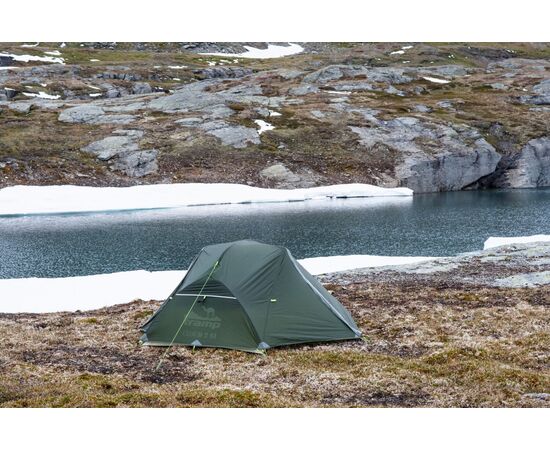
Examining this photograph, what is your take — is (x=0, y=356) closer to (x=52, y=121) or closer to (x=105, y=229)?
(x=105, y=229)

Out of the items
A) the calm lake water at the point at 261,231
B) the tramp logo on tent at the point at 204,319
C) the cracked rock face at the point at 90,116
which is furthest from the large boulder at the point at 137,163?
the tramp logo on tent at the point at 204,319

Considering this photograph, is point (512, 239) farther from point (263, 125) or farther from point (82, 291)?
point (263, 125)

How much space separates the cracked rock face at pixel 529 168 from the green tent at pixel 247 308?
9302cm

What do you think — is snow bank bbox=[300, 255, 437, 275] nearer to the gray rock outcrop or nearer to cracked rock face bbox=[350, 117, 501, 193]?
cracked rock face bbox=[350, 117, 501, 193]

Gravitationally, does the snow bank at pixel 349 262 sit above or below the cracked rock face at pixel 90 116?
below

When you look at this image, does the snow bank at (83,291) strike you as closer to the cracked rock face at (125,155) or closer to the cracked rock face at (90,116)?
the cracked rock face at (125,155)

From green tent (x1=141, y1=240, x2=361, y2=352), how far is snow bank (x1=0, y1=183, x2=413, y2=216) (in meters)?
58.1

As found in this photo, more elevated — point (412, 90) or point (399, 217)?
point (412, 90)

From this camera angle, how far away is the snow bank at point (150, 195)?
76.8 meters

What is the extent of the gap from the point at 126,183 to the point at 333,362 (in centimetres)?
7414

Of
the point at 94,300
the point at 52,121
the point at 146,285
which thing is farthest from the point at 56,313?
the point at 52,121

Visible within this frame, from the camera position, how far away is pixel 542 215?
226 ft

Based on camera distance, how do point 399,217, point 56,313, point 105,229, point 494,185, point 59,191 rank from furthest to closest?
point 494,185 → point 59,191 → point 399,217 → point 105,229 → point 56,313

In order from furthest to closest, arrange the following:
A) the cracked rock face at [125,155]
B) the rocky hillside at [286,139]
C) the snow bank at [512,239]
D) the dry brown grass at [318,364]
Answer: the rocky hillside at [286,139] → the cracked rock face at [125,155] → the snow bank at [512,239] → the dry brown grass at [318,364]
